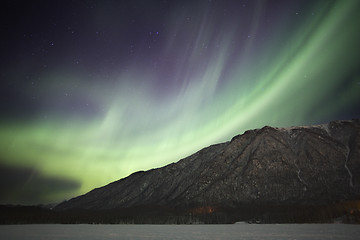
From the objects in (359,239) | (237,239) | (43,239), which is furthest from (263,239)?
(43,239)

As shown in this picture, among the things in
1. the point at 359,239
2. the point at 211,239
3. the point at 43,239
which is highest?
the point at 43,239

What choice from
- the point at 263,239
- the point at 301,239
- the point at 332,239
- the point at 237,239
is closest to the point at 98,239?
the point at 237,239

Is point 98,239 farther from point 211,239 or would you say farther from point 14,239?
point 211,239

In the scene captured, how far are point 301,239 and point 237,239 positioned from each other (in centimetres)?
2057

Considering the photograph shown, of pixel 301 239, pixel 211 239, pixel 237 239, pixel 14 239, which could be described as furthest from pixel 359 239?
pixel 14 239

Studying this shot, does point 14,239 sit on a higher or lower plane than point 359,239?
higher

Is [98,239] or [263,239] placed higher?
[98,239]

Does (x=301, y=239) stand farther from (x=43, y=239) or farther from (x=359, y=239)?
(x=43, y=239)

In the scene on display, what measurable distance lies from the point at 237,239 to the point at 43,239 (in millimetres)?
65794

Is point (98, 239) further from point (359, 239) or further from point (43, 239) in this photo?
point (359, 239)

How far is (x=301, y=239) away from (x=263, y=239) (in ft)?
39.7

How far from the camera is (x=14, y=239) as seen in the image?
10025cm

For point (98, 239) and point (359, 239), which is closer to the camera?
point (359, 239)

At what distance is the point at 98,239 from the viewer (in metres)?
106
